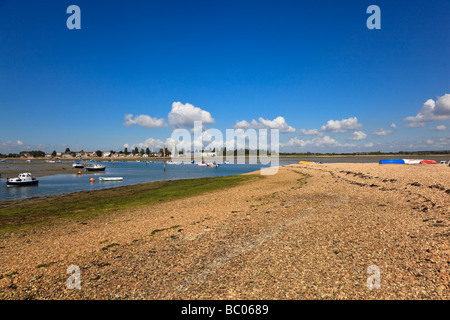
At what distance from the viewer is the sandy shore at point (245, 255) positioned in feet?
25.1

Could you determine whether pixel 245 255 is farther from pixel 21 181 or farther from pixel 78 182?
pixel 78 182

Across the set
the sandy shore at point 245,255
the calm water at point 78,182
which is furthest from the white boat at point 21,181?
the sandy shore at point 245,255

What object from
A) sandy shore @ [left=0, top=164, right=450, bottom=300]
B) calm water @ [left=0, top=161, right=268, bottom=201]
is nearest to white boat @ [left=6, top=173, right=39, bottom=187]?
calm water @ [left=0, top=161, right=268, bottom=201]

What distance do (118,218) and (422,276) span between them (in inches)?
771

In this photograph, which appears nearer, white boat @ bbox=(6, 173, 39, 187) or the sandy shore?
the sandy shore

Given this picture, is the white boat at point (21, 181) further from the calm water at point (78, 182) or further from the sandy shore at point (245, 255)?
the sandy shore at point (245, 255)

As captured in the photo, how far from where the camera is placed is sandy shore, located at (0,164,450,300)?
7.64m

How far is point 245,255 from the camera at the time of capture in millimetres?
10297

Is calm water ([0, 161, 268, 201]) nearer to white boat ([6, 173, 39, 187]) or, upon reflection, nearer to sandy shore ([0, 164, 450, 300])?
white boat ([6, 173, 39, 187])

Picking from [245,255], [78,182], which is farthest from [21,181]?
[245,255]

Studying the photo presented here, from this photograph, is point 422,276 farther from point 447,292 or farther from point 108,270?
point 108,270

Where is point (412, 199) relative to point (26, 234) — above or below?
above

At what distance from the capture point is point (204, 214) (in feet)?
62.7
